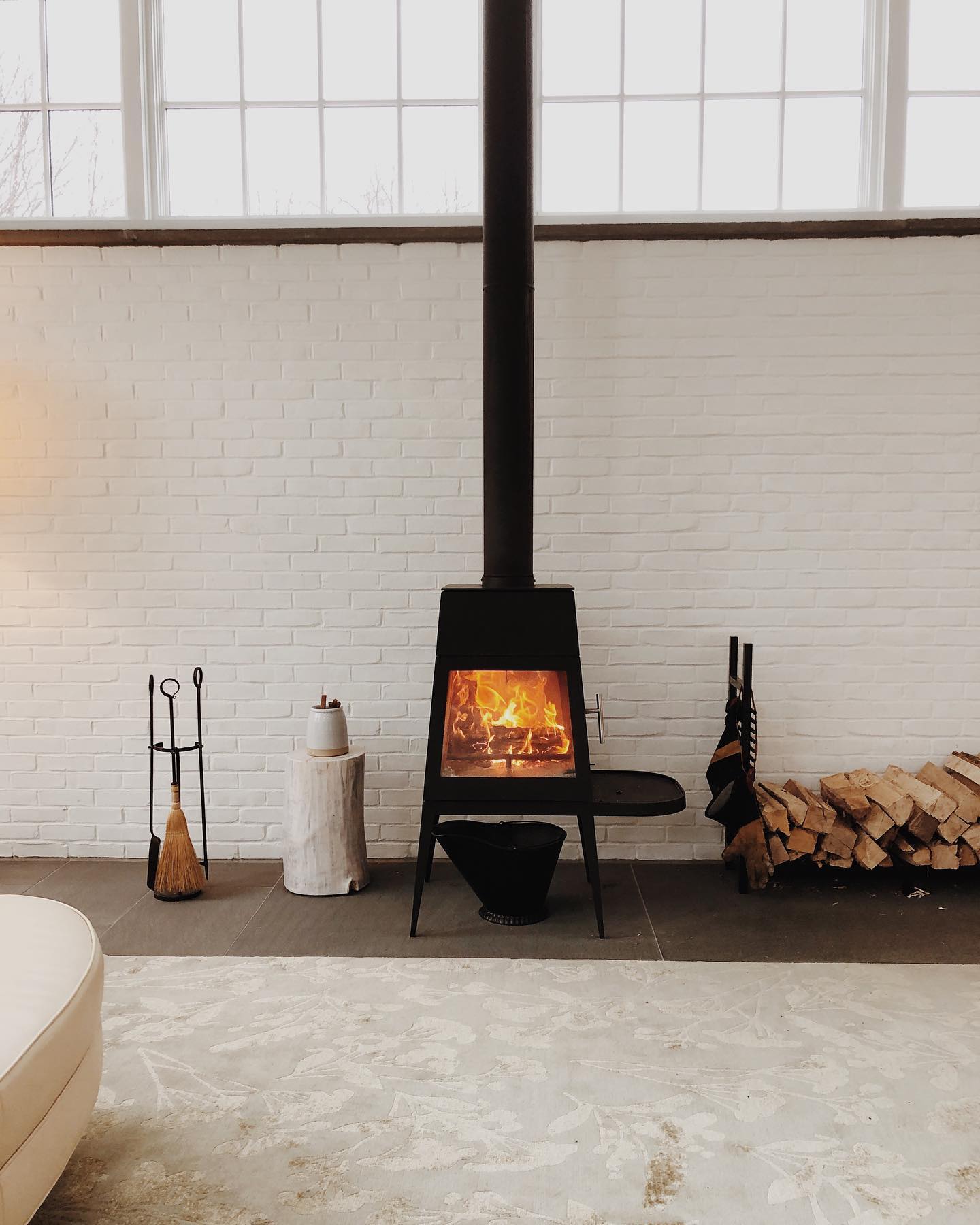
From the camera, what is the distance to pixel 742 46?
3.59 m

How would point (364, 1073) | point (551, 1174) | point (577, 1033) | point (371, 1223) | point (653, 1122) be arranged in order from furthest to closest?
point (577, 1033)
point (364, 1073)
point (653, 1122)
point (551, 1174)
point (371, 1223)

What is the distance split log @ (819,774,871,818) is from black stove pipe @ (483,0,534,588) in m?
1.41

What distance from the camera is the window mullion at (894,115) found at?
3537mm

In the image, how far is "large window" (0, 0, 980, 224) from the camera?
→ 358 cm

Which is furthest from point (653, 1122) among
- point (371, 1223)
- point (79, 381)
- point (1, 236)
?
point (1, 236)

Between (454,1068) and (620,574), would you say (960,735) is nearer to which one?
(620,574)

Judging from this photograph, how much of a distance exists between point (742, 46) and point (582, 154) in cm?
74

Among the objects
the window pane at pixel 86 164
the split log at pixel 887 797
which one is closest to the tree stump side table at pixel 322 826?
the split log at pixel 887 797

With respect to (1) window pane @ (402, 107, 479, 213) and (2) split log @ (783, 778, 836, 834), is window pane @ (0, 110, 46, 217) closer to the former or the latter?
(1) window pane @ (402, 107, 479, 213)

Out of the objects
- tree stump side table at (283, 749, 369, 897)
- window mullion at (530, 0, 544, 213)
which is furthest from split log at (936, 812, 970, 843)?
window mullion at (530, 0, 544, 213)

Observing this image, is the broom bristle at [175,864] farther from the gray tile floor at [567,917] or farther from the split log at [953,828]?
the split log at [953,828]

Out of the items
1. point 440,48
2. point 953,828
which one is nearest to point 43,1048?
point 953,828

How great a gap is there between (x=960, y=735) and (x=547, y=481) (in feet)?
6.30

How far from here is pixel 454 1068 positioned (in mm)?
2193
